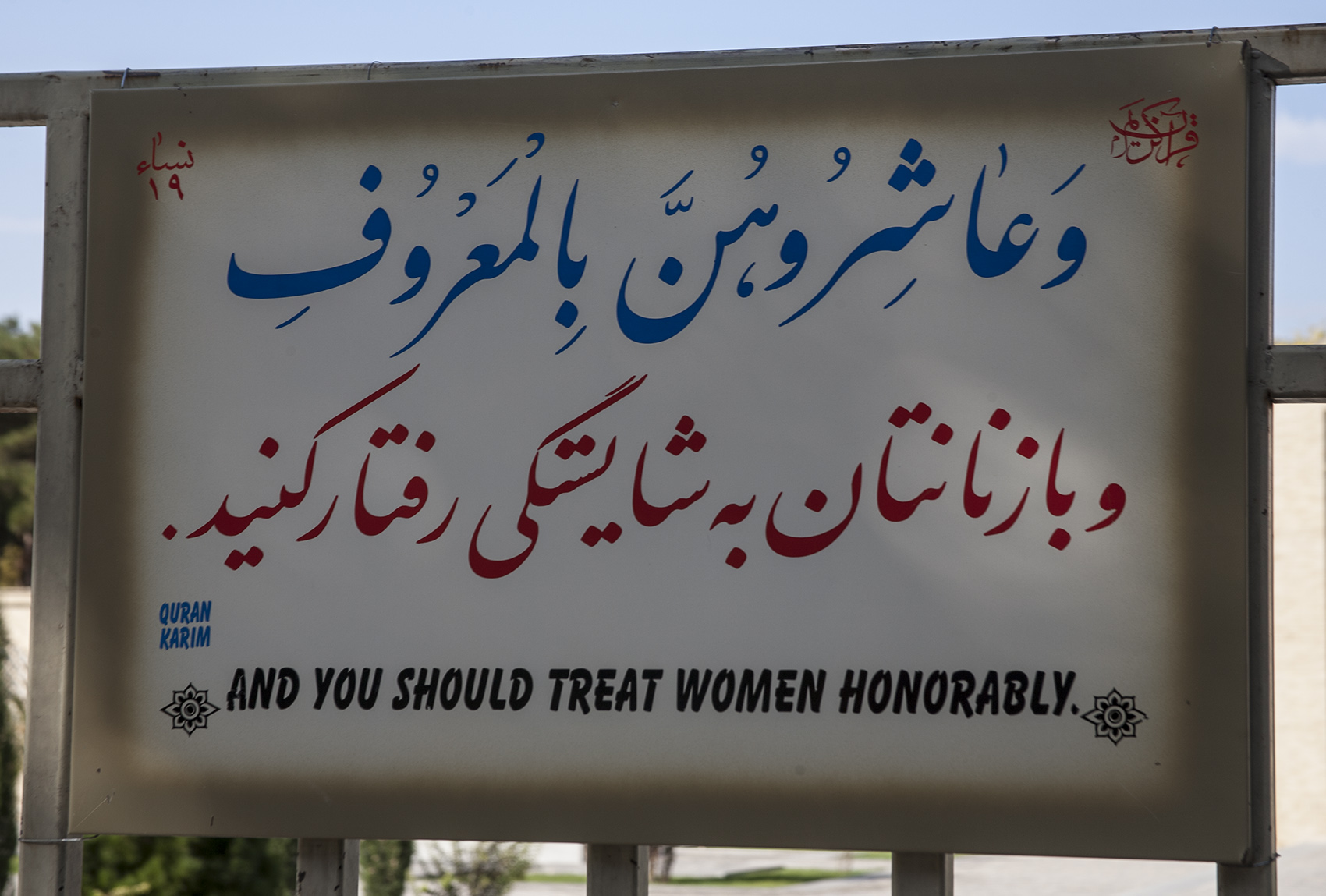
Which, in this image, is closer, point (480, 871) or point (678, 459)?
point (678, 459)

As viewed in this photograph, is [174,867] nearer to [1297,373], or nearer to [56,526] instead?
[56,526]

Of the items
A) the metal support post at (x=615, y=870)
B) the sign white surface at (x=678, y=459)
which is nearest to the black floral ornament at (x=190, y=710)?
the sign white surface at (x=678, y=459)

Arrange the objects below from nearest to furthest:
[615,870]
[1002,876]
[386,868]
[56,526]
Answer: [615,870] → [56,526] → [386,868] → [1002,876]

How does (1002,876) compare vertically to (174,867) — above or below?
below

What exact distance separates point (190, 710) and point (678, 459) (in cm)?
137

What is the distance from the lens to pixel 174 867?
6891 mm

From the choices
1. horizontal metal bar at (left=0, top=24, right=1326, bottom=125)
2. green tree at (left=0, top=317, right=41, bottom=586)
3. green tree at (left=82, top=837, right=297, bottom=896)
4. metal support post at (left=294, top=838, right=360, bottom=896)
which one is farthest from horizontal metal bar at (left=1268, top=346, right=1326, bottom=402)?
green tree at (left=0, top=317, right=41, bottom=586)

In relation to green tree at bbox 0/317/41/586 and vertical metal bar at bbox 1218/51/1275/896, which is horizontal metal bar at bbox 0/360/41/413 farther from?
green tree at bbox 0/317/41/586

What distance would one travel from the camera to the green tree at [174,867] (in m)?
6.84

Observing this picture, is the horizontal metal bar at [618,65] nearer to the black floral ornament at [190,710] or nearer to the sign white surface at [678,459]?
the sign white surface at [678,459]

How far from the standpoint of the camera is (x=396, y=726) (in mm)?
2748

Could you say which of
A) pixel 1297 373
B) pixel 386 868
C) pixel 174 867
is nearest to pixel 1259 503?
pixel 1297 373

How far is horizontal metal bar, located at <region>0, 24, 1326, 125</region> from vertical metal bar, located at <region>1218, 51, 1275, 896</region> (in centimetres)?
8

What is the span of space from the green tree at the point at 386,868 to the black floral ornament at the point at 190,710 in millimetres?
9904
